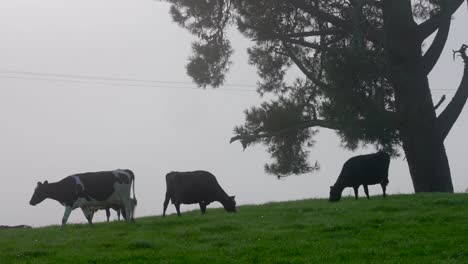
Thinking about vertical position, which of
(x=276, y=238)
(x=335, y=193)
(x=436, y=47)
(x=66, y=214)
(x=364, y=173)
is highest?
(x=436, y=47)

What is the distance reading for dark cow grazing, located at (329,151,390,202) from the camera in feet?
83.4

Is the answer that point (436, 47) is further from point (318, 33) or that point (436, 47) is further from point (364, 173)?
point (364, 173)

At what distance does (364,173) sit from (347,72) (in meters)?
3.21

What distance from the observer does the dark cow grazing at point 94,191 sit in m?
21.9

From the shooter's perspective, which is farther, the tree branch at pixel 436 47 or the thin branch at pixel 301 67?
the tree branch at pixel 436 47

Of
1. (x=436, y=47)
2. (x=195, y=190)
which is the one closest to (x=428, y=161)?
(x=436, y=47)

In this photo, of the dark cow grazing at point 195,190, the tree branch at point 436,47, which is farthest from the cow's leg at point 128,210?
the tree branch at point 436,47

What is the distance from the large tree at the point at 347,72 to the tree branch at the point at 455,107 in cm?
4

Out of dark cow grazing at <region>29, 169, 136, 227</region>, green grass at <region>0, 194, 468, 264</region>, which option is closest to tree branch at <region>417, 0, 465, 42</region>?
green grass at <region>0, 194, 468, 264</region>

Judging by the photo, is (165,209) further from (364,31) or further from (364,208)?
(364,31)

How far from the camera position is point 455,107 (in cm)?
2895

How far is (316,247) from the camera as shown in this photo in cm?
1532

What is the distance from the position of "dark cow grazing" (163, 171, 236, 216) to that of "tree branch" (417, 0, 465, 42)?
32.1 feet

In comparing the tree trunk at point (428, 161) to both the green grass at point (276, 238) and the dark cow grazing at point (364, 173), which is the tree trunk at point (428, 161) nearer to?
the dark cow grazing at point (364, 173)
